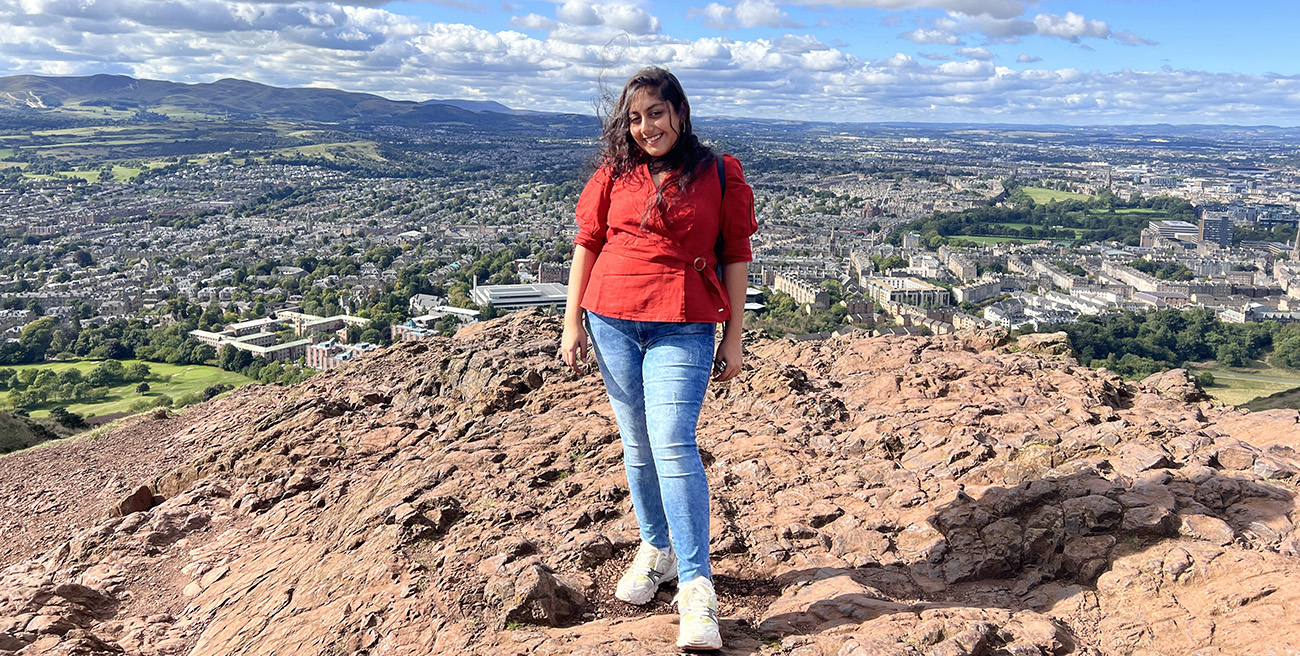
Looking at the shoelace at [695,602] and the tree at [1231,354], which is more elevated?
the shoelace at [695,602]

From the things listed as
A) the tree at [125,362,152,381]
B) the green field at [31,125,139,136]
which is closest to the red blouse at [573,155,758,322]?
the tree at [125,362,152,381]

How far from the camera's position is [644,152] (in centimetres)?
387

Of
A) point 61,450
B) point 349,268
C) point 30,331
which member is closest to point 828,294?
point 349,268

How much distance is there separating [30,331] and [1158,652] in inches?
2182

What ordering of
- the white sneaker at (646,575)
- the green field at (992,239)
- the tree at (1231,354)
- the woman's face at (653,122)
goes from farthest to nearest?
the green field at (992,239) → the tree at (1231,354) → the white sneaker at (646,575) → the woman's face at (653,122)

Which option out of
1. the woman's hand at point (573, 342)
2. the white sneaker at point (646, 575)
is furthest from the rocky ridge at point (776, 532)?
the woman's hand at point (573, 342)

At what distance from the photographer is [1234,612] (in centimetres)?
357

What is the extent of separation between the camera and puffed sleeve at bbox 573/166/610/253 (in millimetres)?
3906

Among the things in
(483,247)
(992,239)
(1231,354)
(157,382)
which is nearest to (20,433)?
(157,382)

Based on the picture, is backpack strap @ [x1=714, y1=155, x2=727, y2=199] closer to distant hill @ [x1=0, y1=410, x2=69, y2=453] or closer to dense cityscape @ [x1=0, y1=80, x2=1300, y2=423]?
dense cityscape @ [x1=0, y1=80, x2=1300, y2=423]

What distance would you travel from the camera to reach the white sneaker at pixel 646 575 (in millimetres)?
4012

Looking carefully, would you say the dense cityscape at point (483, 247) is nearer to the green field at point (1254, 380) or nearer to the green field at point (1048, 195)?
the green field at point (1048, 195)

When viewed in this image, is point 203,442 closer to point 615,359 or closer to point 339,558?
point 339,558

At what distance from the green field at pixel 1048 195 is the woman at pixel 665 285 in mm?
129619
